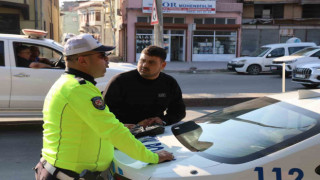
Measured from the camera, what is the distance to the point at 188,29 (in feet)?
91.8

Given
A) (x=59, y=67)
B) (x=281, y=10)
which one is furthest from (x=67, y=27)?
(x=59, y=67)

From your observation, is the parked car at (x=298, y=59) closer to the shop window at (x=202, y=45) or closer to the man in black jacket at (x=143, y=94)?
the shop window at (x=202, y=45)

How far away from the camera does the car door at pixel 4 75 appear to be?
6.61 meters

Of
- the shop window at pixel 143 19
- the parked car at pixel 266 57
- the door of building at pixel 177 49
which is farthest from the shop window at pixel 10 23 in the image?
the door of building at pixel 177 49

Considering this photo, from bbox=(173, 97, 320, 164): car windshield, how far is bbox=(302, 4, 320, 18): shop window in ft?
109

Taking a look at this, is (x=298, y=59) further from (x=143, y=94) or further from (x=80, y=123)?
(x=80, y=123)

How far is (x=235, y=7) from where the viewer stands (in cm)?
2922

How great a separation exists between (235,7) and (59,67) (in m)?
24.5

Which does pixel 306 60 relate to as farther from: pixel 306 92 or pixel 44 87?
pixel 306 92

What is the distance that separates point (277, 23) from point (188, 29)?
9.29 meters

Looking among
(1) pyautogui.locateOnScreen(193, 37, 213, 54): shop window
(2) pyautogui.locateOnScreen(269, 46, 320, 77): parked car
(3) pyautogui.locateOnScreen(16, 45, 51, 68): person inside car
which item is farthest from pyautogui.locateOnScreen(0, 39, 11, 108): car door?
(1) pyautogui.locateOnScreen(193, 37, 213, 54): shop window

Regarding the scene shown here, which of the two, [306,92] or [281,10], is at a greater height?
[281,10]

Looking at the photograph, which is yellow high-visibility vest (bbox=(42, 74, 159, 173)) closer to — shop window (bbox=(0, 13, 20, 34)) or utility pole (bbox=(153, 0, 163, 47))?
utility pole (bbox=(153, 0, 163, 47))

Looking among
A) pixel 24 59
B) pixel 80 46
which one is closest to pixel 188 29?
pixel 24 59
